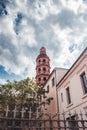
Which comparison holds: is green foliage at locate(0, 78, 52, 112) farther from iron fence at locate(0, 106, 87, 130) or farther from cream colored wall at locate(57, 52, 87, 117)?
iron fence at locate(0, 106, 87, 130)

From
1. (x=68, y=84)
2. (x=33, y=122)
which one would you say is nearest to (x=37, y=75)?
(x=68, y=84)

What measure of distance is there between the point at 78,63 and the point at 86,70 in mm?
1348

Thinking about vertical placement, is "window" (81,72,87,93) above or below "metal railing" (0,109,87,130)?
above

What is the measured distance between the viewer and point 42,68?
33.8 metres

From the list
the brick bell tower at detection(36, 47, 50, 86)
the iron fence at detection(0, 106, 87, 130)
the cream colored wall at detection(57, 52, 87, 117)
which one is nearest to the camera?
the iron fence at detection(0, 106, 87, 130)

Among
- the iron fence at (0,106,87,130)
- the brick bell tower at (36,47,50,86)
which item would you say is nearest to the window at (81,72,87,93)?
the iron fence at (0,106,87,130)

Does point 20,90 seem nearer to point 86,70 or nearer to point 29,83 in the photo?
point 29,83

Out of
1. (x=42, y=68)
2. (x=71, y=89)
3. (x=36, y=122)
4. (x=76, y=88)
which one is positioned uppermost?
(x=42, y=68)

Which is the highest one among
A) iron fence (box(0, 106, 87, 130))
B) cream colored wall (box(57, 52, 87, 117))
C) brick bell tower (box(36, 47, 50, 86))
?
brick bell tower (box(36, 47, 50, 86))

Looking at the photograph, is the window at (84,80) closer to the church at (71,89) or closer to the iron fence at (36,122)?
the church at (71,89)

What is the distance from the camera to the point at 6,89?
1680cm

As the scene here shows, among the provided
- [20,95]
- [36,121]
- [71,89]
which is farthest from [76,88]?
[36,121]

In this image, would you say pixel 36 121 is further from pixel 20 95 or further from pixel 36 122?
pixel 20 95

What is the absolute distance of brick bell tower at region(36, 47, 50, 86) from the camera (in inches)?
1284
